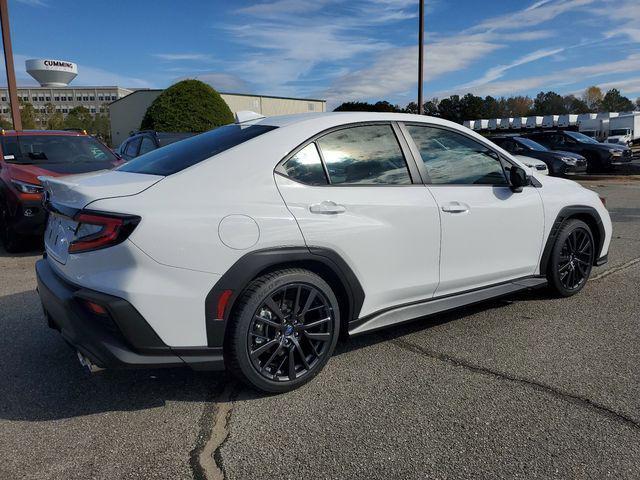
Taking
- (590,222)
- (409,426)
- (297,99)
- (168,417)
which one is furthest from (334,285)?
(297,99)

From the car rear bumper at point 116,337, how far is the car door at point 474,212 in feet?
5.86

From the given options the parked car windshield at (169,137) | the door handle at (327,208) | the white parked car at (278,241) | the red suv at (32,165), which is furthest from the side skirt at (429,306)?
the parked car windshield at (169,137)

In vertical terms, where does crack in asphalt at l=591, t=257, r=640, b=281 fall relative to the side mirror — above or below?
below

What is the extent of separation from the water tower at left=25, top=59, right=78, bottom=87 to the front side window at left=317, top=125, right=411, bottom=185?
409 feet

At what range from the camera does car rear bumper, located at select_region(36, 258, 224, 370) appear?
2.44 metres

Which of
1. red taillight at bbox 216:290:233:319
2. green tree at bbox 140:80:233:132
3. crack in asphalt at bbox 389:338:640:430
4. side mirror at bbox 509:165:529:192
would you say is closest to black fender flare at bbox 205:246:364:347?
red taillight at bbox 216:290:233:319

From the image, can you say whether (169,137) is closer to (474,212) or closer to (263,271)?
(474,212)

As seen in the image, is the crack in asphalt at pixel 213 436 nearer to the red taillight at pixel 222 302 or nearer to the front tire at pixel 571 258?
the red taillight at pixel 222 302

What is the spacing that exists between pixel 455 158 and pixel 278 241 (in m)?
1.66

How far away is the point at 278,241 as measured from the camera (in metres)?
2.73

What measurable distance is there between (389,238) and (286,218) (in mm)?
709

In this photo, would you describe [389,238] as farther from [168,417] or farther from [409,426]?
[168,417]

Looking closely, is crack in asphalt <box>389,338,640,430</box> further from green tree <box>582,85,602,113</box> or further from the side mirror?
green tree <box>582,85,602,113</box>

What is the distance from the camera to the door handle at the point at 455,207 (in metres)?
3.42
